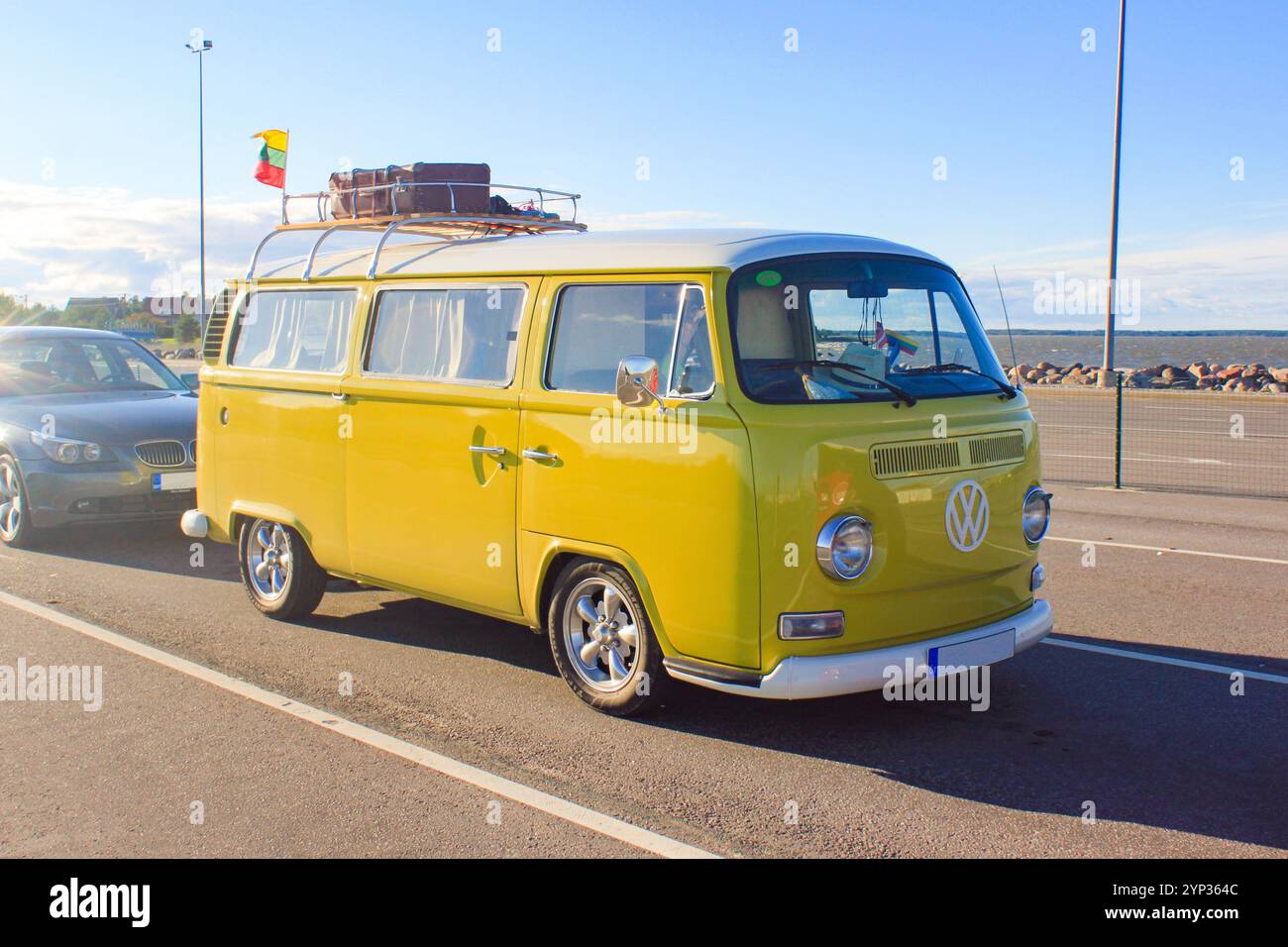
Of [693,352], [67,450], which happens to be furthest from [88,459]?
[693,352]

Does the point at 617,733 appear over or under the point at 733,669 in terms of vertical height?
under

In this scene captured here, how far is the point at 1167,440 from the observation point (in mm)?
19656

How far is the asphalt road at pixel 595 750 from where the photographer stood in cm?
438

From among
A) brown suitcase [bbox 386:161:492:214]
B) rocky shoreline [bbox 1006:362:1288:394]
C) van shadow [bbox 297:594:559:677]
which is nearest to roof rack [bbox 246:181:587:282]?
brown suitcase [bbox 386:161:492:214]

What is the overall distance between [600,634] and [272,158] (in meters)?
5.87

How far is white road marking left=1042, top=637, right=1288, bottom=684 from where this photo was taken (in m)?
6.23

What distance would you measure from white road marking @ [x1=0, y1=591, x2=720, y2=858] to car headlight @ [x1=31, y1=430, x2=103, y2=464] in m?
2.88

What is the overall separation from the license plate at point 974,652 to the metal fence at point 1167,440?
29.8 feet

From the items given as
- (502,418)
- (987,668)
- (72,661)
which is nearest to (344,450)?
(502,418)

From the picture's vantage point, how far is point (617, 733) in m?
5.48

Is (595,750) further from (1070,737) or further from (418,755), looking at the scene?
(1070,737)
